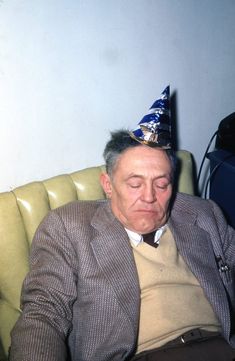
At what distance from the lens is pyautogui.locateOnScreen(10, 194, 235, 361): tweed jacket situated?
942 mm

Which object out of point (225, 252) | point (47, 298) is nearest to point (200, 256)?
point (225, 252)

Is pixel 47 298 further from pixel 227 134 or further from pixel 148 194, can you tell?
pixel 227 134

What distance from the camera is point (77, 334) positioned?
1053 millimetres

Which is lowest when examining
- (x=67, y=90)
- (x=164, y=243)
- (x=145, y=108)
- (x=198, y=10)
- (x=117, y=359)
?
(x=117, y=359)

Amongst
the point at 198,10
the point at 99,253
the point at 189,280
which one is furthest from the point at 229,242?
the point at 198,10

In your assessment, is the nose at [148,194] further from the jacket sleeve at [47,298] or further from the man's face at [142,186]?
the jacket sleeve at [47,298]

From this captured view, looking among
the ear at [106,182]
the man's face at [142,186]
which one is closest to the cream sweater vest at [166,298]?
the man's face at [142,186]

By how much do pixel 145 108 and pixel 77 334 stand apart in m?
1.04

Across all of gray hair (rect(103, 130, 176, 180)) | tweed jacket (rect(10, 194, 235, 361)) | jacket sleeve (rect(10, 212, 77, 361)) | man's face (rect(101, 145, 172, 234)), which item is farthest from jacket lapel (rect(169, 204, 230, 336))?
jacket sleeve (rect(10, 212, 77, 361))

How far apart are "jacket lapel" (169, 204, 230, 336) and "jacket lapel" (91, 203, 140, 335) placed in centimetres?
23

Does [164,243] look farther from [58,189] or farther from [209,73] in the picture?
[209,73]

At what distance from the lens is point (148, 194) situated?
1.12 m

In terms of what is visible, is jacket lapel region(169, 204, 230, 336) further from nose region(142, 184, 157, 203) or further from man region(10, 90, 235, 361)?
nose region(142, 184, 157, 203)

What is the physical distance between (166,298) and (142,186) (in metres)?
0.40
